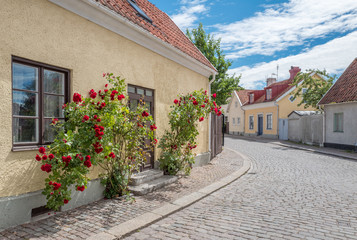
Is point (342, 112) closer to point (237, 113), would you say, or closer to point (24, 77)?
point (24, 77)

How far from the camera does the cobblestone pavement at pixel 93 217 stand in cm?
368

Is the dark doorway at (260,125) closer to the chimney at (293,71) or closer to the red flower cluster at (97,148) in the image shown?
the chimney at (293,71)

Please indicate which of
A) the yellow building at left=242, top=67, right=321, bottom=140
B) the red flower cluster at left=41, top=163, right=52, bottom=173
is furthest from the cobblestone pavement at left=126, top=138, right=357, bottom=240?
the yellow building at left=242, top=67, right=321, bottom=140

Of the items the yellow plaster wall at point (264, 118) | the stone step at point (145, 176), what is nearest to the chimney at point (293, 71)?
the yellow plaster wall at point (264, 118)

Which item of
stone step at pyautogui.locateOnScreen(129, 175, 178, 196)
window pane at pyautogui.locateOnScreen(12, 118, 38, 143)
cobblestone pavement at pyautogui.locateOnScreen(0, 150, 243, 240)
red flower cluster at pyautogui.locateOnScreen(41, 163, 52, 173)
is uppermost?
window pane at pyautogui.locateOnScreen(12, 118, 38, 143)

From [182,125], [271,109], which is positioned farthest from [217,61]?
Result: [182,125]

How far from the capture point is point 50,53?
441cm

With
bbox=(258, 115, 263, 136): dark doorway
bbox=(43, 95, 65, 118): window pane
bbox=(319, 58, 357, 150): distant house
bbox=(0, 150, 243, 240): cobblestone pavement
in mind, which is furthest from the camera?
bbox=(258, 115, 263, 136): dark doorway

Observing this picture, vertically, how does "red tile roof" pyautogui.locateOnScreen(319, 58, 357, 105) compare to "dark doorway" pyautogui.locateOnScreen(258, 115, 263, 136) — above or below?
above

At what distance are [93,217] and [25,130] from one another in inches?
69.7

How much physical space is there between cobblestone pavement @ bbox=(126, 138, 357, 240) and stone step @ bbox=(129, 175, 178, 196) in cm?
115

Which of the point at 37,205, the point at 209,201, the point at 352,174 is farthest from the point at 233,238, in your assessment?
the point at 352,174

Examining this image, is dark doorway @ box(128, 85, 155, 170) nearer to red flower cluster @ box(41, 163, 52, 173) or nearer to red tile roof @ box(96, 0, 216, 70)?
red tile roof @ box(96, 0, 216, 70)

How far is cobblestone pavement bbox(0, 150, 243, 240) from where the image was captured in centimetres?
368
